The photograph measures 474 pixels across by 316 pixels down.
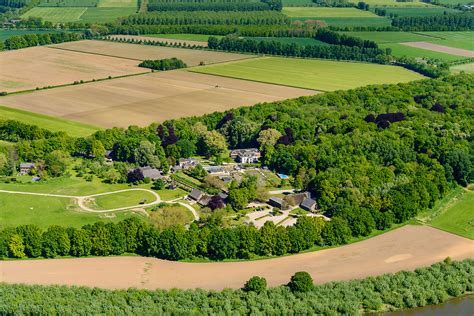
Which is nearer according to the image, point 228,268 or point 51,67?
point 228,268

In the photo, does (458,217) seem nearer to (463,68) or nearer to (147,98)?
(147,98)

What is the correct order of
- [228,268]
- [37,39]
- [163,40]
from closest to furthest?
[228,268], [37,39], [163,40]

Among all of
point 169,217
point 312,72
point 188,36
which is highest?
point 188,36

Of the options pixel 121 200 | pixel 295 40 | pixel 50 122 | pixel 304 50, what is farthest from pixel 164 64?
pixel 121 200

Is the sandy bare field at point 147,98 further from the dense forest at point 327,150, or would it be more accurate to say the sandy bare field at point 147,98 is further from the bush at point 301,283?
the bush at point 301,283

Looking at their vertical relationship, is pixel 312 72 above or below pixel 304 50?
below

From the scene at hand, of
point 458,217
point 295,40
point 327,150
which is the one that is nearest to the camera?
point 458,217

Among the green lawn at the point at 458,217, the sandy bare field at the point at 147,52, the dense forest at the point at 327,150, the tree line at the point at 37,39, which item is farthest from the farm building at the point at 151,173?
the tree line at the point at 37,39
